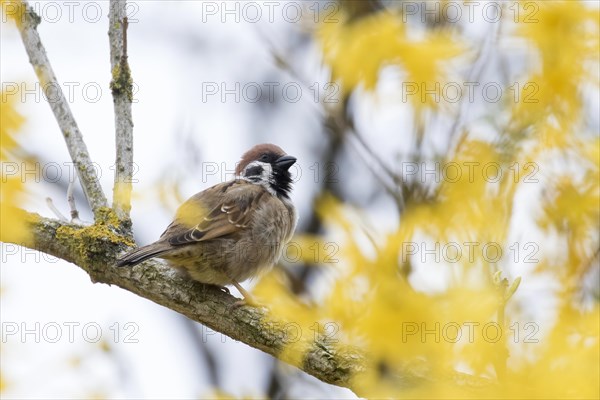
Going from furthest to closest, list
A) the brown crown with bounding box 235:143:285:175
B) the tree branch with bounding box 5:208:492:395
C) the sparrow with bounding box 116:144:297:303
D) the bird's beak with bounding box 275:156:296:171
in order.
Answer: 1. the brown crown with bounding box 235:143:285:175
2. the bird's beak with bounding box 275:156:296:171
3. the sparrow with bounding box 116:144:297:303
4. the tree branch with bounding box 5:208:492:395

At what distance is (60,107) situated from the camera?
4.80 metres

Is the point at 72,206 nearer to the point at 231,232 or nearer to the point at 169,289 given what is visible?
the point at 169,289

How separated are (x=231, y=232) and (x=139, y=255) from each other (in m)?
1.09

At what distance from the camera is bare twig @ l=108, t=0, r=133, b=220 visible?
4.74 m

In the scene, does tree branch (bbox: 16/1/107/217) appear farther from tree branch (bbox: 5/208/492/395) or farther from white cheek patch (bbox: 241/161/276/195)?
white cheek patch (bbox: 241/161/276/195)

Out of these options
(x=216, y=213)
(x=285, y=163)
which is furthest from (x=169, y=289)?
(x=285, y=163)

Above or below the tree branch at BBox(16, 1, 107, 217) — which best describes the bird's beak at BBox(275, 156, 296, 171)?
above

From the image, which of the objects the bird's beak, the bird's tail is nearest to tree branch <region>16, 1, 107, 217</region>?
the bird's tail

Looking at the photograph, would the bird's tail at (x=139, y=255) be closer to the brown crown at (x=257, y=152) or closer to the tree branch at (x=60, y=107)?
the tree branch at (x=60, y=107)

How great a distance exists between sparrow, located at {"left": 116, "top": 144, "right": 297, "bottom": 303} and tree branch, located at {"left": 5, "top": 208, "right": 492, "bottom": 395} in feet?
0.47

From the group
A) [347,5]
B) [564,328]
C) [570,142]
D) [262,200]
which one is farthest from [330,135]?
[564,328]

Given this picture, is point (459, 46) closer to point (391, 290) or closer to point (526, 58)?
point (526, 58)

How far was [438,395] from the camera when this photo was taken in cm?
251

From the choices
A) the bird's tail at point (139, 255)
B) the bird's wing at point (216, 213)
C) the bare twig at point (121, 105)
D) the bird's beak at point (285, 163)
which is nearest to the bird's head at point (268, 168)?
the bird's beak at point (285, 163)
